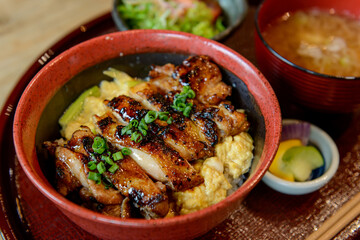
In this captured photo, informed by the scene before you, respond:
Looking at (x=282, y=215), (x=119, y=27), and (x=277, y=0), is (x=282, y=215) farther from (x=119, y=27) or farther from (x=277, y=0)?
(x=119, y=27)

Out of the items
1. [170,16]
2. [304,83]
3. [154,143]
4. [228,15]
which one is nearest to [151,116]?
[154,143]

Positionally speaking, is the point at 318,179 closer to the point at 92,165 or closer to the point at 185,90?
the point at 185,90

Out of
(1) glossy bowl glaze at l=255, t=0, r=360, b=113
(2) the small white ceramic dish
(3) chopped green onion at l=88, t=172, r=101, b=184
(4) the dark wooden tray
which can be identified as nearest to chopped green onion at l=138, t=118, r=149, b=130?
(3) chopped green onion at l=88, t=172, r=101, b=184

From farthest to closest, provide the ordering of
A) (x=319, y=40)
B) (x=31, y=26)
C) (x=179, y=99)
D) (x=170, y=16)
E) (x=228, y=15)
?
(x=31, y=26)
(x=228, y=15)
(x=170, y=16)
(x=319, y=40)
(x=179, y=99)

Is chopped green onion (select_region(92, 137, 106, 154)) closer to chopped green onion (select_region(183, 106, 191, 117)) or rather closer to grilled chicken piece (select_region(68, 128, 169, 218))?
grilled chicken piece (select_region(68, 128, 169, 218))

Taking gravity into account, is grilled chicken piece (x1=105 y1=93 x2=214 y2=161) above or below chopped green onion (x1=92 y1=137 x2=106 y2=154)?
below

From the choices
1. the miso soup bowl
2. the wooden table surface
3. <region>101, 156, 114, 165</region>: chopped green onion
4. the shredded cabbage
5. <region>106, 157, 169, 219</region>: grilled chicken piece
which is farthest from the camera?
the wooden table surface

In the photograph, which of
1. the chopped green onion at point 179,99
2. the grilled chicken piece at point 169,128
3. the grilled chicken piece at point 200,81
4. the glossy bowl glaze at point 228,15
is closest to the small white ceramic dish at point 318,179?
the grilled chicken piece at point 169,128

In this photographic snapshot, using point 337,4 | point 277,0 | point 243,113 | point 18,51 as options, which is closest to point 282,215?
point 243,113
